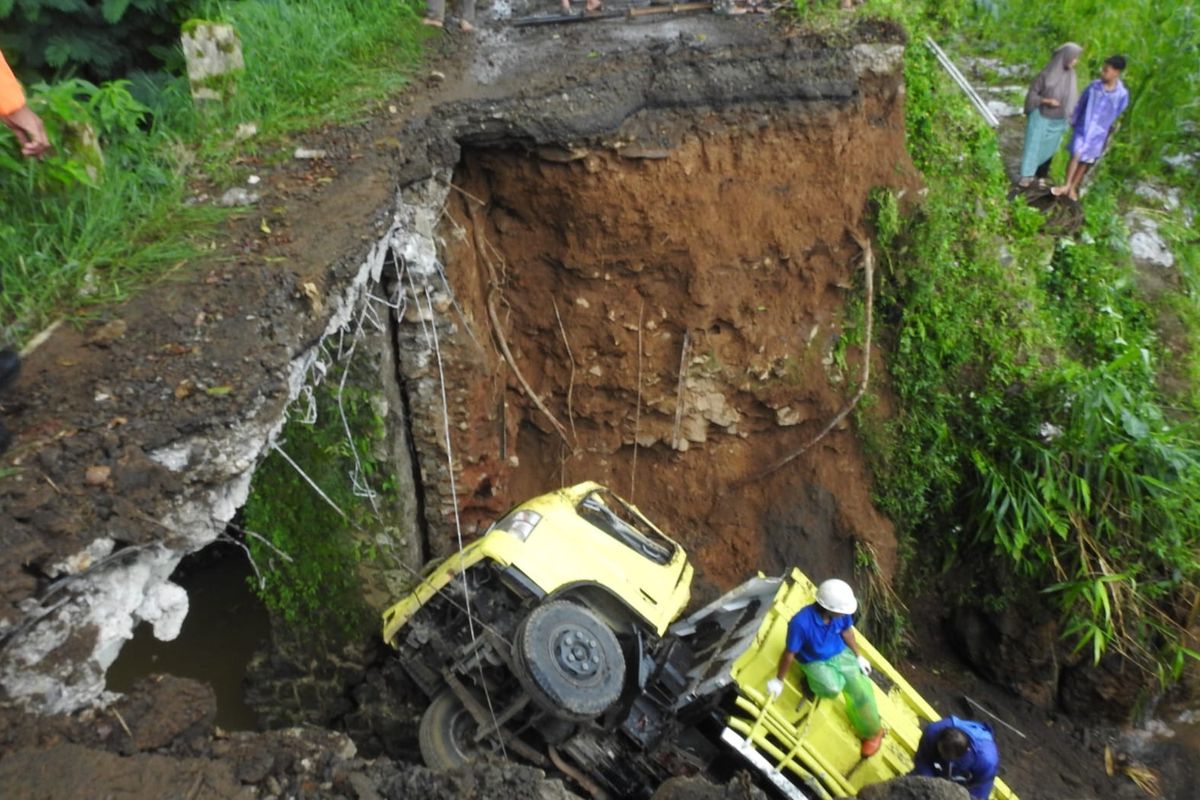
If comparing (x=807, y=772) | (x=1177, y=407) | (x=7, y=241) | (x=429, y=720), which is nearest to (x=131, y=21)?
(x=7, y=241)

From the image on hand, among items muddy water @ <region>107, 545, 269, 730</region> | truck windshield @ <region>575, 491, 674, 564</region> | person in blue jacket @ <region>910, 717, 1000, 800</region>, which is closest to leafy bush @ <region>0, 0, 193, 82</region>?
muddy water @ <region>107, 545, 269, 730</region>

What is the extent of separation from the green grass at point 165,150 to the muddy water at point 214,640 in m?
3.66

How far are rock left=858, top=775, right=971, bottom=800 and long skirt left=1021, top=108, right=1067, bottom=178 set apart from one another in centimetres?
693

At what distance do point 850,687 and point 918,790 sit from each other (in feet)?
4.56

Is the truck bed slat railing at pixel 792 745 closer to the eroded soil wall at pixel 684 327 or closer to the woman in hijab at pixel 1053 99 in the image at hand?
the eroded soil wall at pixel 684 327

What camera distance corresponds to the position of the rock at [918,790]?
13.4 feet

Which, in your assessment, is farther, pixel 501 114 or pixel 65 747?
pixel 501 114

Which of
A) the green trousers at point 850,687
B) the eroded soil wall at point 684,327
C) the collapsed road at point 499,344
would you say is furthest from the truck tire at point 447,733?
the green trousers at point 850,687

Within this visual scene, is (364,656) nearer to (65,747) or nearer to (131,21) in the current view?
(65,747)

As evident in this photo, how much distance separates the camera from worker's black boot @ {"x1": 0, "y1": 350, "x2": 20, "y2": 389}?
4.25 meters

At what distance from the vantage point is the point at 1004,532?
7.55 metres

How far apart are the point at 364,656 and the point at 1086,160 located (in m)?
7.97

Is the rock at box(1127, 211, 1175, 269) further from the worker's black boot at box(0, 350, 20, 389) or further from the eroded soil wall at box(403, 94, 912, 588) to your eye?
the worker's black boot at box(0, 350, 20, 389)

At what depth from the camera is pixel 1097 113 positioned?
8.57 metres
